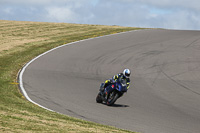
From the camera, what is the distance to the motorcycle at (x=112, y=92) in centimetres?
1430

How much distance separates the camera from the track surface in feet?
41.6

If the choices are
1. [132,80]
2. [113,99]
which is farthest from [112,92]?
[132,80]

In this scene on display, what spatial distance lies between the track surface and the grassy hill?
986 millimetres

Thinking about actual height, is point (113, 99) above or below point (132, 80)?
below

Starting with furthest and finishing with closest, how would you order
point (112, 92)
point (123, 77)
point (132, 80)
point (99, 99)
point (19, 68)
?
point (19, 68), point (132, 80), point (99, 99), point (112, 92), point (123, 77)

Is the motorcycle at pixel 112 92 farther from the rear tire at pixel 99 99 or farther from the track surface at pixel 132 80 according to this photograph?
the track surface at pixel 132 80

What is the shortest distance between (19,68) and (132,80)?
728 centimetres

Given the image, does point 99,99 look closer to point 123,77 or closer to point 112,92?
point 112,92

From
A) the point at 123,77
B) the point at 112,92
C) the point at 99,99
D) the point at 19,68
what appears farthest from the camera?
the point at 19,68

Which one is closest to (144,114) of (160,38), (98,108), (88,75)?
(98,108)

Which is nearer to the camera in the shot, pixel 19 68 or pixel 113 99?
pixel 113 99

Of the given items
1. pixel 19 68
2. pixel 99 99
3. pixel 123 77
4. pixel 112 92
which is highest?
pixel 19 68

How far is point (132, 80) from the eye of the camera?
19703 millimetres

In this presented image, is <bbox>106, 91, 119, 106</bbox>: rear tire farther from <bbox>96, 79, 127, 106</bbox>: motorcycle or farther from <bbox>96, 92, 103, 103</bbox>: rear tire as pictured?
<bbox>96, 92, 103, 103</bbox>: rear tire
